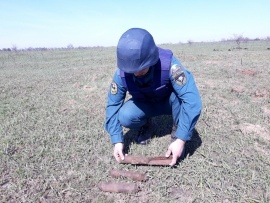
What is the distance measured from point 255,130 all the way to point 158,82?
1538 millimetres

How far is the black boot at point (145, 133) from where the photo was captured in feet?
9.56

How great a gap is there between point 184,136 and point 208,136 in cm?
90

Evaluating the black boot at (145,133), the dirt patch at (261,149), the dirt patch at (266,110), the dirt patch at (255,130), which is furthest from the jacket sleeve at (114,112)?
the dirt patch at (266,110)

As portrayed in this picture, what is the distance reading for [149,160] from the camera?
2.40 metres

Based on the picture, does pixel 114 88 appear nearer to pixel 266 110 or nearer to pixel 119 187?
pixel 119 187

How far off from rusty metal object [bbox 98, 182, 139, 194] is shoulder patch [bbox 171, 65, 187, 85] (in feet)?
2.87

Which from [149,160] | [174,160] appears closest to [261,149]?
[174,160]

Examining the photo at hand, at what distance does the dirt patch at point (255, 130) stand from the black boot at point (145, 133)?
1.05 meters

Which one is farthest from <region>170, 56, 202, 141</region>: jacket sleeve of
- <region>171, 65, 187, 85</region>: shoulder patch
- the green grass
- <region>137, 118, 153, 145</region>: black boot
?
<region>137, 118, 153, 145</region>: black boot

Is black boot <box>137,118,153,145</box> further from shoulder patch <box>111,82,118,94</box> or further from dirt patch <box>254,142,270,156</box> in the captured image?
dirt patch <box>254,142,270,156</box>

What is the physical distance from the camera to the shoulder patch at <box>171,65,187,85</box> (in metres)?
2.18

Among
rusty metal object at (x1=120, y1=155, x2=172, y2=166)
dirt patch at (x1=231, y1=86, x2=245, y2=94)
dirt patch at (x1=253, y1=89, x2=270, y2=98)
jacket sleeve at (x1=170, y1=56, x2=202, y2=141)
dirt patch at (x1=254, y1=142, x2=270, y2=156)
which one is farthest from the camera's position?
dirt patch at (x1=231, y1=86, x2=245, y2=94)

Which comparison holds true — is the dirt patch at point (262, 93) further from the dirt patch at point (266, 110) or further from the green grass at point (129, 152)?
the dirt patch at point (266, 110)

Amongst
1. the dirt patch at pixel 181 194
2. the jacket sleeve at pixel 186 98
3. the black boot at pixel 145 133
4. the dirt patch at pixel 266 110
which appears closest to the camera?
the dirt patch at pixel 181 194
